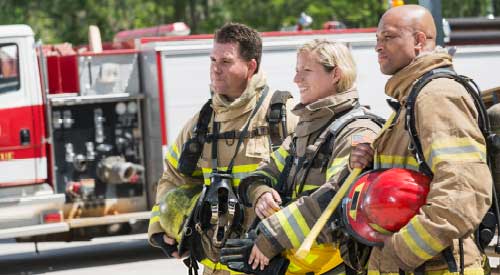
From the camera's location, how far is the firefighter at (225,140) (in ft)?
14.9

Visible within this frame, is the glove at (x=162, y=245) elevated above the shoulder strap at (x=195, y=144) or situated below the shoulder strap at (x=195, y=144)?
below

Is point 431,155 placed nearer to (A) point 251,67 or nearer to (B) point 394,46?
(B) point 394,46

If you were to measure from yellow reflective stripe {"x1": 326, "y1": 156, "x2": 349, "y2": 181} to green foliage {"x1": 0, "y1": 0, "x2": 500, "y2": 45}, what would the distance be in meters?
17.7

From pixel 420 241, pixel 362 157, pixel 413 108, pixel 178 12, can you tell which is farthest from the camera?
pixel 178 12

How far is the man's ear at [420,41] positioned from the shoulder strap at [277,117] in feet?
4.13

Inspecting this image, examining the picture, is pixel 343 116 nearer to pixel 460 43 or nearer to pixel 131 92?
pixel 460 43

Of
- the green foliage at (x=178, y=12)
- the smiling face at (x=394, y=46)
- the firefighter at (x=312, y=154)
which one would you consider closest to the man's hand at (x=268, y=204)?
the firefighter at (x=312, y=154)

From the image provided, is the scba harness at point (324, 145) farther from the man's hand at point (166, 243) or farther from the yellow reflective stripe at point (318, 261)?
the man's hand at point (166, 243)

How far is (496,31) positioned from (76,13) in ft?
47.0

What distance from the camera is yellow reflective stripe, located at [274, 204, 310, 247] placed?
3695 mm

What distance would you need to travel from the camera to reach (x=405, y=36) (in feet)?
11.1

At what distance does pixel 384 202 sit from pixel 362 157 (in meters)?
0.36

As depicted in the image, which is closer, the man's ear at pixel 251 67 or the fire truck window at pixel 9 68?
the man's ear at pixel 251 67

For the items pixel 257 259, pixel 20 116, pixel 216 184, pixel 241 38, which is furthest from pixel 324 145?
pixel 20 116
